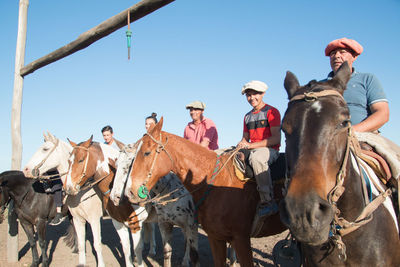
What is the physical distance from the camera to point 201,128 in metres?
6.31

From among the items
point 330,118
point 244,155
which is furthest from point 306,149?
point 244,155

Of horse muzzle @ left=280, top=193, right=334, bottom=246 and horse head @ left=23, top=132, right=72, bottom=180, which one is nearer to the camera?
horse muzzle @ left=280, top=193, right=334, bottom=246

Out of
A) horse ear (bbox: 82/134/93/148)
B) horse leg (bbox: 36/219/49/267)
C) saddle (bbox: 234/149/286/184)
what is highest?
horse ear (bbox: 82/134/93/148)

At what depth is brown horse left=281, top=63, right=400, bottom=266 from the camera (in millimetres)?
1591

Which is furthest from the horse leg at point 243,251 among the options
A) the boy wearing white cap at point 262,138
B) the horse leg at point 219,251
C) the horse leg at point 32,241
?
the horse leg at point 32,241

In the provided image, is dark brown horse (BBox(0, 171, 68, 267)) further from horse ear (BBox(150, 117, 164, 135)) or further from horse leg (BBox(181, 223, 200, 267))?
horse ear (BBox(150, 117, 164, 135))

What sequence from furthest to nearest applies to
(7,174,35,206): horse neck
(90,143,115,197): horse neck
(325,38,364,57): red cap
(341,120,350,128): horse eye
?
(7,174,35,206): horse neck, (90,143,115,197): horse neck, (325,38,364,57): red cap, (341,120,350,128): horse eye

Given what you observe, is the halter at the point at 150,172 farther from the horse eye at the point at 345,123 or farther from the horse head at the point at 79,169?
the horse eye at the point at 345,123

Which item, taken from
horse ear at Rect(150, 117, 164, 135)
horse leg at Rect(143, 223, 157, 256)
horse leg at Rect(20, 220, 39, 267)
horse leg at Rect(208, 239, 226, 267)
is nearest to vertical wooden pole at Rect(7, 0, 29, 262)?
horse leg at Rect(20, 220, 39, 267)

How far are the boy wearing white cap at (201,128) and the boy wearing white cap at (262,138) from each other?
1.74 m

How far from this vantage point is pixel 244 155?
4.02 m

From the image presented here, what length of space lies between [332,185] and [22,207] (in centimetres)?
701

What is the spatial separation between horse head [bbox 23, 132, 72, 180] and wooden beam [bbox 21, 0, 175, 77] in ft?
5.86

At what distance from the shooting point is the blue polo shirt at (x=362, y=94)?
2.78m
